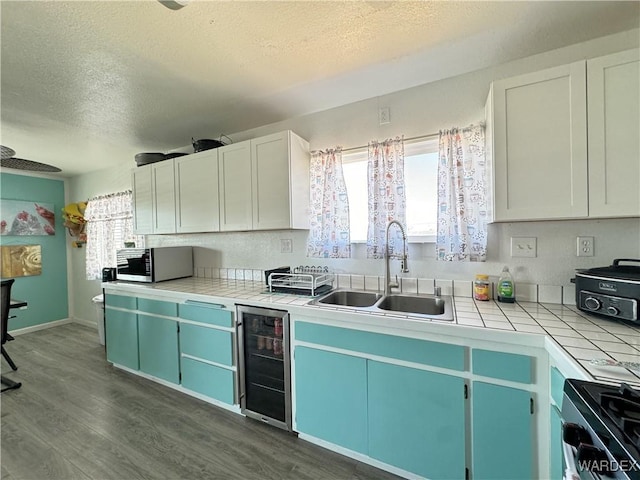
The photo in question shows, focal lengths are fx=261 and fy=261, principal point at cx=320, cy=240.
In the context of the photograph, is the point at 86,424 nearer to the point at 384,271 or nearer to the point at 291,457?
the point at 291,457

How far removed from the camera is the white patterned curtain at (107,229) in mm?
3592

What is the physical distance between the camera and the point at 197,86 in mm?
1908

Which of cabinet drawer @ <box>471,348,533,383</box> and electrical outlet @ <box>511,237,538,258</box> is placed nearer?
cabinet drawer @ <box>471,348,533,383</box>

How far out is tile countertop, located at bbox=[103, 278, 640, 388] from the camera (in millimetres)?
908

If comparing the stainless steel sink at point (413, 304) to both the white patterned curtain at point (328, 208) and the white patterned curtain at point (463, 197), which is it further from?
the white patterned curtain at point (328, 208)

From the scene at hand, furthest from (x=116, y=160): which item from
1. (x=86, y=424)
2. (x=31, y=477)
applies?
(x=31, y=477)

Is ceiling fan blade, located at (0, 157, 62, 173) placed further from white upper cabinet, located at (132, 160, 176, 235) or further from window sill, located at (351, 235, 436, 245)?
window sill, located at (351, 235, 436, 245)

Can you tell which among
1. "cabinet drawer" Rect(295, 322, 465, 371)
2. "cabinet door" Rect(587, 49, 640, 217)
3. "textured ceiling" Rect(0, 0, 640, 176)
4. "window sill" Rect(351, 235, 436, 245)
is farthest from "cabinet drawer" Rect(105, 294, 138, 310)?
"cabinet door" Rect(587, 49, 640, 217)

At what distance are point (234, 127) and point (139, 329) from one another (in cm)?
214

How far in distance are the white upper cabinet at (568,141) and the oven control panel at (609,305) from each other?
0.40 meters

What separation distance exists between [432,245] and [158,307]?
2.33 m

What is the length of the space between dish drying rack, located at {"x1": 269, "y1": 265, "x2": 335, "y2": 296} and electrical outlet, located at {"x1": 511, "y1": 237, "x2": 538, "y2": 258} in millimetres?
1268

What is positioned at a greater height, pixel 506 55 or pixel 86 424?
pixel 506 55

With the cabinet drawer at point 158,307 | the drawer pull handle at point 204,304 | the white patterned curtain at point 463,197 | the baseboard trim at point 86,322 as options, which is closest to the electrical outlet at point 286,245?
the drawer pull handle at point 204,304
